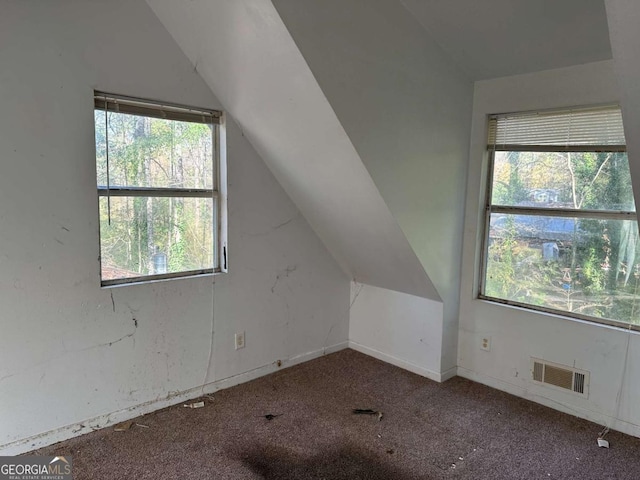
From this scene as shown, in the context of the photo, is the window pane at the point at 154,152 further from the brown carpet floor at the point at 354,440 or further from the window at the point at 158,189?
the brown carpet floor at the point at 354,440

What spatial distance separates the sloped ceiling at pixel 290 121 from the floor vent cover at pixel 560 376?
805 mm

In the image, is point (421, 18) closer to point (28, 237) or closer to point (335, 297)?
point (335, 297)

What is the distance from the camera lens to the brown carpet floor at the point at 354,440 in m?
2.19

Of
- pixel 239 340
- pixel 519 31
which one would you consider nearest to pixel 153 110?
pixel 239 340

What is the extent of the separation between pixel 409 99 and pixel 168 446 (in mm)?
2357

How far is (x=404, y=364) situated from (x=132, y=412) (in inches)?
77.0

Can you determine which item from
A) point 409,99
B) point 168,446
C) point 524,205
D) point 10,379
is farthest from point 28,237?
point 524,205

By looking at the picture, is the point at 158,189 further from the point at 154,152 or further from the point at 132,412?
the point at 132,412

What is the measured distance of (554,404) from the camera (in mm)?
2834

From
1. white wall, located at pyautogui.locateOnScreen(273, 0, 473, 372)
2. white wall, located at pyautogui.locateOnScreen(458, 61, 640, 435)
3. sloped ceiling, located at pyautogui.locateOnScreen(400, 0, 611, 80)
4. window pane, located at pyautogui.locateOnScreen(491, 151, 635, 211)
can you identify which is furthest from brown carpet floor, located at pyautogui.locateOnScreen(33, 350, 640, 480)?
sloped ceiling, located at pyautogui.locateOnScreen(400, 0, 611, 80)

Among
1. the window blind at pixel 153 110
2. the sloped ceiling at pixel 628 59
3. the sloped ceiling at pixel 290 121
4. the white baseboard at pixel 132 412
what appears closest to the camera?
the sloped ceiling at pixel 628 59

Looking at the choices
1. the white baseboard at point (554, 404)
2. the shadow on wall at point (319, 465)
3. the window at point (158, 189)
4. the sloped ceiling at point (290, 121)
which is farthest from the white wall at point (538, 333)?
the window at point (158, 189)

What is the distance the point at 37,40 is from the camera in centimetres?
210

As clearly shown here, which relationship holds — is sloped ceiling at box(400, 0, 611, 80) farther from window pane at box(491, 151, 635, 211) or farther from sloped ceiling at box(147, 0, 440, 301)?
sloped ceiling at box(147, 0, 440, 301)
